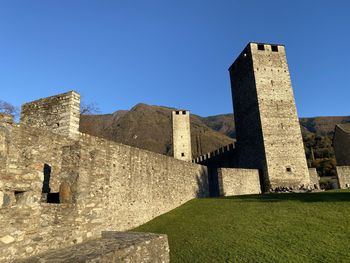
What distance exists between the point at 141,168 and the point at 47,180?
548cm

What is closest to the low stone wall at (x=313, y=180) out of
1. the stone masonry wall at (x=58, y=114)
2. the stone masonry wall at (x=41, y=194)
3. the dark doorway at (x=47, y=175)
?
the stone masonry wall at (x=41, y=194)

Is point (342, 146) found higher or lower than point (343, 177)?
higher

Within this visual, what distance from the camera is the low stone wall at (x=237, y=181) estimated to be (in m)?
21.4

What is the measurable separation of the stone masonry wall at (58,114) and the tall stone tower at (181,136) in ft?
95.9

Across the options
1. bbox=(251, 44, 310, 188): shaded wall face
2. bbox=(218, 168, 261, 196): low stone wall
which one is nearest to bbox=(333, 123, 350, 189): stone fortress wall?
bbox=(251, 44, 310, 188): shaded wall face

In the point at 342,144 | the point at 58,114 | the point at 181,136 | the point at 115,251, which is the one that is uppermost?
the point at 181,136

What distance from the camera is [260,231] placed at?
34.8ft

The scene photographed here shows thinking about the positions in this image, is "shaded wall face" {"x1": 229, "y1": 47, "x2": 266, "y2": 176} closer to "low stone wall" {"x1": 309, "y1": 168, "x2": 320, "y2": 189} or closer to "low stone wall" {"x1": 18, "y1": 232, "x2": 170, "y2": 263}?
"low stone wall" {"x1": 309, "y1": 168, "x2": 320, "y2": 189}

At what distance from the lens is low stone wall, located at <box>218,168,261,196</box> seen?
21.4 m

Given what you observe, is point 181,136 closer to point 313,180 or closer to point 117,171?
point 313,180

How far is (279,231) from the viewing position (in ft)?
34.0

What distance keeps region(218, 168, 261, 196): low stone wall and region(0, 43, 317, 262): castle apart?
3.1 inches

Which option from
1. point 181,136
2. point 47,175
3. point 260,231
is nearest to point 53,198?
point 47,175

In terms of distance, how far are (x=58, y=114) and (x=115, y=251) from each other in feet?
29.0
